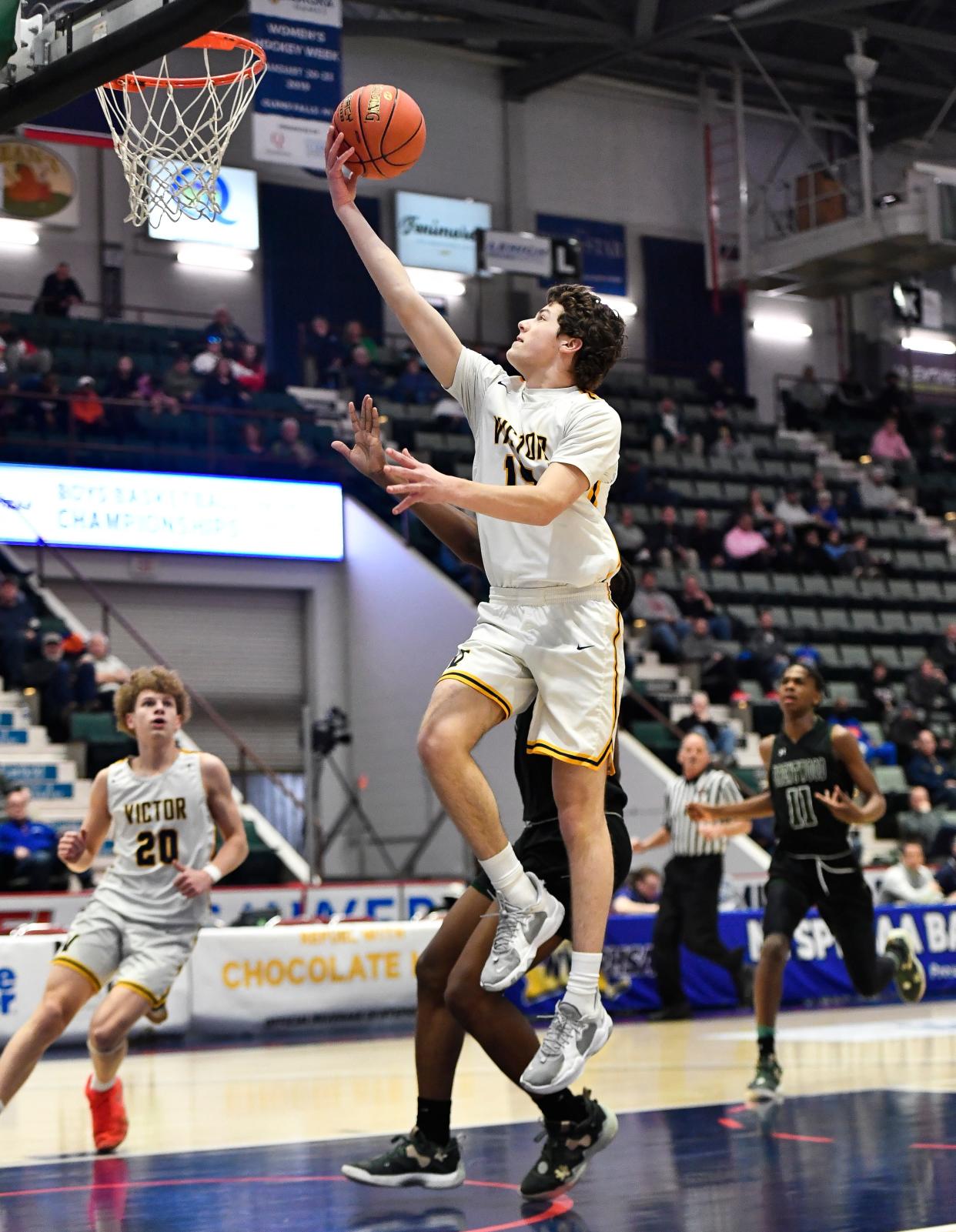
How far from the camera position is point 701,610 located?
885 inches

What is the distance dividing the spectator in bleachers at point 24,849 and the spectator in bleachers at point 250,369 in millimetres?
8686

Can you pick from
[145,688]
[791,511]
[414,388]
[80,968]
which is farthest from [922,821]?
[80,968]

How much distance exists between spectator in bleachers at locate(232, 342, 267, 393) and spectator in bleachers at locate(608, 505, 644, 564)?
196 inches

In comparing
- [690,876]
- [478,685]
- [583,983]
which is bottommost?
[690,876]

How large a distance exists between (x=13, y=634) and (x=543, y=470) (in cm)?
1335

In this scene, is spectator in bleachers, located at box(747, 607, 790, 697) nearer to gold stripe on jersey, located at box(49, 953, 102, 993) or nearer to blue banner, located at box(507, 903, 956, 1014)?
blue banner, located at box(507, 903, 956, 1014)

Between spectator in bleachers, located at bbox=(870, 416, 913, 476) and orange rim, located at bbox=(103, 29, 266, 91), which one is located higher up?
spectator in bleachers, located at bbox=(870, 416, 913, 476)

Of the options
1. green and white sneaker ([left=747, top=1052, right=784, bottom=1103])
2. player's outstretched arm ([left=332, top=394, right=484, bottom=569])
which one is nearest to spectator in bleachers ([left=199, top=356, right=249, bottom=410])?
green and white sneaker ([left=747, top=1052, right=784, bottom=1103])

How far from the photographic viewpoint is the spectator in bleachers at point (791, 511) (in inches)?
1006

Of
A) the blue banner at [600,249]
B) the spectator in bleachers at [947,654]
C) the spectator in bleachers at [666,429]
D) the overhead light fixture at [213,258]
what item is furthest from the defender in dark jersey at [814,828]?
the blue banner at [600,249]

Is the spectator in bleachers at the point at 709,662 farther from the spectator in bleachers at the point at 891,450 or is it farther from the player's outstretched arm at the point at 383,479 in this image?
the player's outstretched arm at the point at 383,479

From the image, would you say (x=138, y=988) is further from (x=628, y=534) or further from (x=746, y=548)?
(x=746, y=548)

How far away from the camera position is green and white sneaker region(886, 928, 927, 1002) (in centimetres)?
1298

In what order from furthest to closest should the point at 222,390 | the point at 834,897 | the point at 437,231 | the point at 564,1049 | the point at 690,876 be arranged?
the point at 437,231
the point at 222,390
the point at 690,876
the point at 834,897
the point at 564,1049
